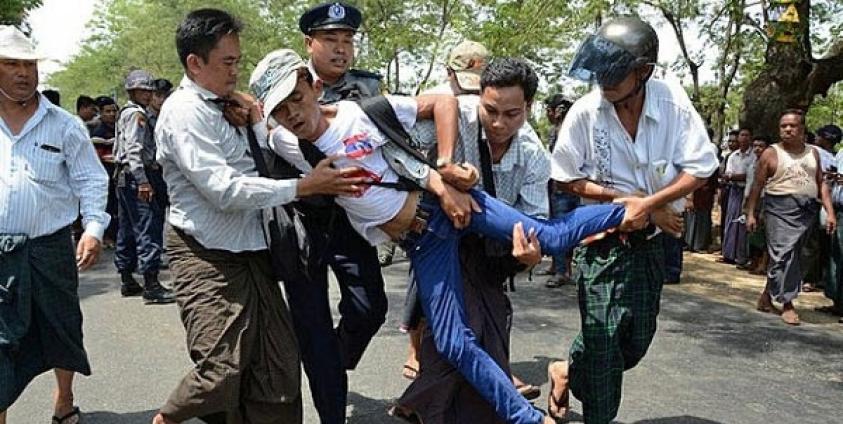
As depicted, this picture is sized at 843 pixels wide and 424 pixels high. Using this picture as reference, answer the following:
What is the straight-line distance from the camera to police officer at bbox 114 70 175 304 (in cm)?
666

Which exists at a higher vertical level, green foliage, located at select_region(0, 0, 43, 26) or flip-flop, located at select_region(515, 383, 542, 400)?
green foliage, located at select_region(0, 0, 43, 26)

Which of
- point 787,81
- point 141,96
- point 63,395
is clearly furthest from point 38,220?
point 787,81

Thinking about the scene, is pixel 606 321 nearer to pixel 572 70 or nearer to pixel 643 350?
pixel 643 350

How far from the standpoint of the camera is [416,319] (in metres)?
4.17

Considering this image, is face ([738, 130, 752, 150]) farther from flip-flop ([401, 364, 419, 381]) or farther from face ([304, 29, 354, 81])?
face ([304, 29, 354, 81])

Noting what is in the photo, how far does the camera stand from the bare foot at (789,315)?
6.42 metres

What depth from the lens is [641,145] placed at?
10.7 ft

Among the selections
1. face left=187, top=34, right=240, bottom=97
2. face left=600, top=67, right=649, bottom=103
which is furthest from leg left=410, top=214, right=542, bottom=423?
face left=187, top=34, right=240, bottom=97

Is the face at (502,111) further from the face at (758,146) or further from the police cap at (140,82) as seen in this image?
the face at (758,146)

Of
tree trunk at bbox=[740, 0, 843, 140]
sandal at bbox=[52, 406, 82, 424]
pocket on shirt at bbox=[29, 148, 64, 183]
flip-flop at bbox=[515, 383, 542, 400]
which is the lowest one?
sandal at bbox=[52, 406, 82, 424]

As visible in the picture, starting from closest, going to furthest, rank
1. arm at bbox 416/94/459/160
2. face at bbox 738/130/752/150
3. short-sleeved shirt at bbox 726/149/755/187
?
arm at bbox 416/94/459/160, short-sleeved shirt at bbox 726/149/755/187, face at bbox 738/130/752/150

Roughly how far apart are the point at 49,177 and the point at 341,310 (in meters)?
1.40

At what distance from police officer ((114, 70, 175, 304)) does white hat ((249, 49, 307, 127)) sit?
4010 millimetres

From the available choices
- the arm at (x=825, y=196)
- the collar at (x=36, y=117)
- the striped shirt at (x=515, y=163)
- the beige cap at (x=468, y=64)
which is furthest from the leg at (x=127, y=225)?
the arm at (x=825, y=196)
